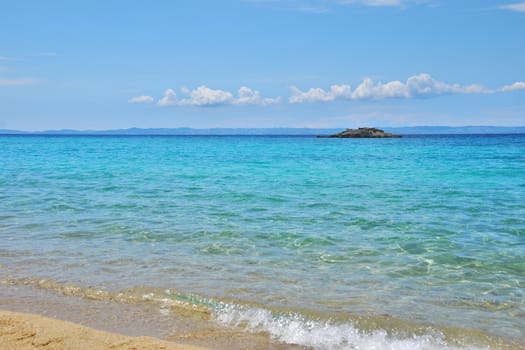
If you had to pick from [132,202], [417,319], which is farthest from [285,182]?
[417,319]

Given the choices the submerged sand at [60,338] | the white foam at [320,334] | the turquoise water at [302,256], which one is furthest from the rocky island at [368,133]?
the submerged sand at [60,338]

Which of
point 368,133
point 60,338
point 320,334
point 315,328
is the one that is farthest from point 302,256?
point 368,133

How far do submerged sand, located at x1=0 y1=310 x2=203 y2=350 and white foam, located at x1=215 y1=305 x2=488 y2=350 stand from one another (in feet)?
3.67

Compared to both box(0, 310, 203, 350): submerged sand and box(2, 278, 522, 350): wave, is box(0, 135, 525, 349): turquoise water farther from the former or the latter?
box(0, 310, 203, 350): submerged sand

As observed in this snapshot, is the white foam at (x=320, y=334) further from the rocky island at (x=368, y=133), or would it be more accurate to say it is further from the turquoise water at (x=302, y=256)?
the rocky island at (x=368, y=133)

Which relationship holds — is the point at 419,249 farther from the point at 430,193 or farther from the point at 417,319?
the point at 430,193

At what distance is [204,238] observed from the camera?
10.6m

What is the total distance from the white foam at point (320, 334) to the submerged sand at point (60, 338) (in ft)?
3.67

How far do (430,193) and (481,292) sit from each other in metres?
10.9

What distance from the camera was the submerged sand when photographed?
5145 mm

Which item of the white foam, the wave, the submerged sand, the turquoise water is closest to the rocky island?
the turquoise water

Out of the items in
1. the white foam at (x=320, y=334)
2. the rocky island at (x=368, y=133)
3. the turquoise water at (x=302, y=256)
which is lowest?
the white foam at (x=320, y=334)

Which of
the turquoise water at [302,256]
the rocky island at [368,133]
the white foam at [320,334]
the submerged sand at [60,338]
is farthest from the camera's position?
the rocky island at [368,133]

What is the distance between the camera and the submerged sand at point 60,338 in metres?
5.14
